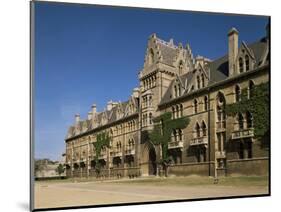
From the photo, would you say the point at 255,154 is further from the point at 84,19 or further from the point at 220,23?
the point at 84,19

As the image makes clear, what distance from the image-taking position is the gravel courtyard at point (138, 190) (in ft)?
37.2

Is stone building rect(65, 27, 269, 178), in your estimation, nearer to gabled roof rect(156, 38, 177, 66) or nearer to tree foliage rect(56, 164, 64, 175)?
gabled roof rect(156, 38, 177, 66)

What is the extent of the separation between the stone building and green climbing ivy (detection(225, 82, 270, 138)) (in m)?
0.14

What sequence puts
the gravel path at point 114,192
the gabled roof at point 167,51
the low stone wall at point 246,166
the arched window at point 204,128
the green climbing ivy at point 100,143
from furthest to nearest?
the arched window at point 204,128, the low stone wall at point 246,166, the green climbing ivy at point 100,143, the gabled roof at point 167,51, the gravel path at point 114,192

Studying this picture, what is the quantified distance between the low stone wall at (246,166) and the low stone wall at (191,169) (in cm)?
52

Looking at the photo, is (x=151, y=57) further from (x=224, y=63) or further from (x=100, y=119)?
(x=100, y=119)

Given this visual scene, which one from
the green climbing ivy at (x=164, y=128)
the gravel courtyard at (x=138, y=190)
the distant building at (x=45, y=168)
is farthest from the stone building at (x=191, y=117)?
the distant building at (x=45, y=168)

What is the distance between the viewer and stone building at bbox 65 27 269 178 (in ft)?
41.7

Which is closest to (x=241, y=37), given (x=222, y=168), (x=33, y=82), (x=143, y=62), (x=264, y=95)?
(x=264, y=95)

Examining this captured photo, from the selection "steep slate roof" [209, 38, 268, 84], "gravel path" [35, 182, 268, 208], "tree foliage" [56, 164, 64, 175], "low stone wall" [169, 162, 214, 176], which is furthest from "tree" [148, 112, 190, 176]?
"tree foliage" [56, 164, 64, 175]

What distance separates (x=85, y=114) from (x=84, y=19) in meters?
2.37

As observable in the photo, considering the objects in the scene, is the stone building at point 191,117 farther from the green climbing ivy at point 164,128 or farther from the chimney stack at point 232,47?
the green climbing ivy at point 164,128

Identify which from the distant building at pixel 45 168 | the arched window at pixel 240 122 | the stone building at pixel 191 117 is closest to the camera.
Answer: the distant building at pixel 45 168

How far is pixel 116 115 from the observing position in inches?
486
